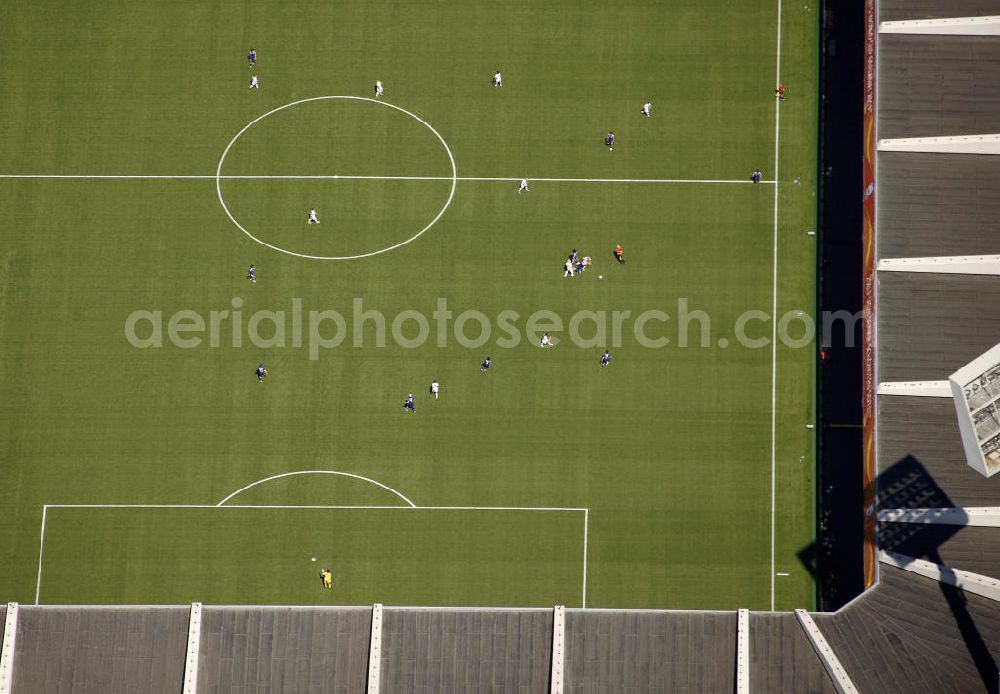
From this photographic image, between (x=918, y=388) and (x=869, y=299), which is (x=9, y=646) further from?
(x=918, y=388)

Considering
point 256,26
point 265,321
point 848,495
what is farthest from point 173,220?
point 848,495

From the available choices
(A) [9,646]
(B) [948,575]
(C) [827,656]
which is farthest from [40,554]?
(B) [948,575]

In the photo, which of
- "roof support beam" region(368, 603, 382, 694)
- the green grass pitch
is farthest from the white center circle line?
"roof support beam" region(368, 603, 382, 694)

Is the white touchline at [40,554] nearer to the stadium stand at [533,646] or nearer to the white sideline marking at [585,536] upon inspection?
the stadium stand at [533,646]

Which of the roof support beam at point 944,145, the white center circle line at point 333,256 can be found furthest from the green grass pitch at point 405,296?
the roof support beam at point 944,145

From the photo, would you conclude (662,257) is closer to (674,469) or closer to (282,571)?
(674,469)

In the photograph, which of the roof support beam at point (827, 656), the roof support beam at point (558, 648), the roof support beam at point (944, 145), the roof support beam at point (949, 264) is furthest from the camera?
the roof support beam at point (944, 145)
